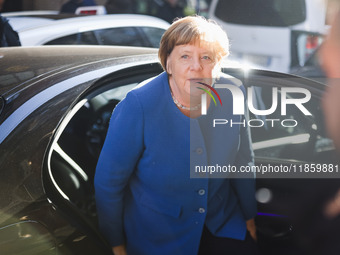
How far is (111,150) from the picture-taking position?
1740mm

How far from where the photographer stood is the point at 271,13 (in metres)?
6.02

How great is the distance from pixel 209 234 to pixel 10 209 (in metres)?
0.87

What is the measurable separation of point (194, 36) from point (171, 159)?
1.56ft

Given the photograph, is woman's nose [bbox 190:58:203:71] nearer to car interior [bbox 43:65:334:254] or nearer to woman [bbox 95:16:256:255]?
woman [bbox 95:16:256:255]

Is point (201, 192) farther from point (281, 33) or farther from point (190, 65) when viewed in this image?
point (281, 33)

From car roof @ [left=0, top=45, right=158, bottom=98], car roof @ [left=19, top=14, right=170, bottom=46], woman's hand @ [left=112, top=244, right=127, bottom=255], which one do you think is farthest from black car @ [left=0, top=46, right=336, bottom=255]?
car roof @ [left=19, top=14, right=170, bottom=46]

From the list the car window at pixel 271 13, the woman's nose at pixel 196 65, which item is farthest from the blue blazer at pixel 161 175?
the car window at pixel 271 13

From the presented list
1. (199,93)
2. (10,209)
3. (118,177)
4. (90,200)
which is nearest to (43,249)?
(10,209)

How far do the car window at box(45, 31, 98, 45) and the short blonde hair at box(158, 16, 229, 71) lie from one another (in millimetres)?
2372

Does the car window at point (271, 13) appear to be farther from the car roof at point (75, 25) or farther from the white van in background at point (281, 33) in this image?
the car roof at point (75, 25)

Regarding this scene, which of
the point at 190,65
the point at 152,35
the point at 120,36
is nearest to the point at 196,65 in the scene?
the point at 190,65

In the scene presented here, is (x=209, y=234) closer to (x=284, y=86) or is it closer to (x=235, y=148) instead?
(x=235, y=148)

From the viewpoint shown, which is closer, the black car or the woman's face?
the black car

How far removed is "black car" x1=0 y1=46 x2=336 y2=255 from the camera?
1516 millimetres
